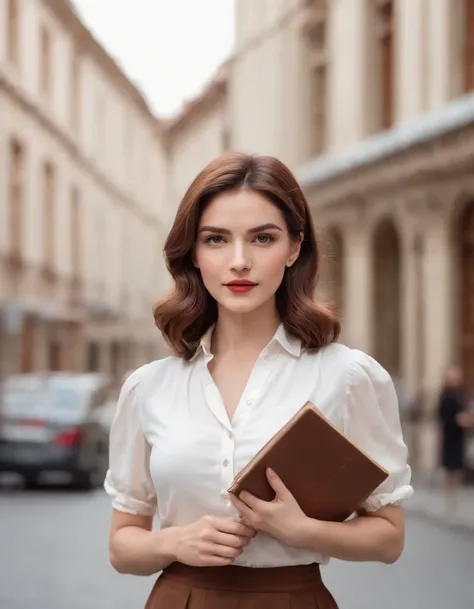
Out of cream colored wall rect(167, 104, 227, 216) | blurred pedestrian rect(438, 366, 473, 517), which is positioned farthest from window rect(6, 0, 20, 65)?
blurred pedestrian rect(438, 366, 473, 517)

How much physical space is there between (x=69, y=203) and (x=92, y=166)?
2564mm

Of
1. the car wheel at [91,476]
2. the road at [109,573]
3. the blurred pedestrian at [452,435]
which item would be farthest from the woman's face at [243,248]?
the car wheel at [91,476]

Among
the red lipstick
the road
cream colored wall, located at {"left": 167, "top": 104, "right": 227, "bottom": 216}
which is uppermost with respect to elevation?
cream colored wall, located at {"left": 167, "top": 104, "right": 227, "bottom": 216}

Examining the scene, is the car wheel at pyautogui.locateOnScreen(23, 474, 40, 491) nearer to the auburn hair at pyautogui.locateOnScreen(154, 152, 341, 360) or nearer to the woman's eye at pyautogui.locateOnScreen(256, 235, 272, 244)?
the auburn hair at pyautogui.locateOnScreen(154, 152, 341, 360)

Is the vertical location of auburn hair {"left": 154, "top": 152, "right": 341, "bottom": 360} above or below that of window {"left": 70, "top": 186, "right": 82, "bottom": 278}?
below

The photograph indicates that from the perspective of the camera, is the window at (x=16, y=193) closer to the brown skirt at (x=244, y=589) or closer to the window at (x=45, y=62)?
the window at (x=45, y=62)

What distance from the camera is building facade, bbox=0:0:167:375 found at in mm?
25203

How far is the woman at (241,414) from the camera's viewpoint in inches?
94.4

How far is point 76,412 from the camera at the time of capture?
15.1 meters

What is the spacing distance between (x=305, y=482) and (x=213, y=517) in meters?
0.17

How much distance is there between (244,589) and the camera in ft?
7.97

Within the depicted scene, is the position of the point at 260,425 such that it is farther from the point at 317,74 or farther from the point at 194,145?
the point at 194,145

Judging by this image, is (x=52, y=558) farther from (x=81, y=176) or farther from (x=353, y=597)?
(x=81, y=176)

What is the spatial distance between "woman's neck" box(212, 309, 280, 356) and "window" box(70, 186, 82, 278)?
26754mm
